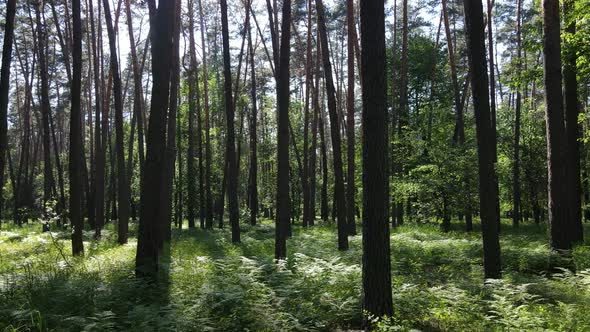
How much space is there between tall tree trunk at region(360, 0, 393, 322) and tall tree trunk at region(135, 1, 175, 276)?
438 centimetres

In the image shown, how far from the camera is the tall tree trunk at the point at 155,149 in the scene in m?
7.84

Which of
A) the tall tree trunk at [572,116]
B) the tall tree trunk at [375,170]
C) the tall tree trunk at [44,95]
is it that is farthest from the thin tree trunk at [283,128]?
the tall tree trunk at [44,95]

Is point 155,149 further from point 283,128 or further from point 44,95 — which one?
point 44,95

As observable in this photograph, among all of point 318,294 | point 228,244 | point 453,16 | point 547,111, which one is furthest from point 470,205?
point 453,16

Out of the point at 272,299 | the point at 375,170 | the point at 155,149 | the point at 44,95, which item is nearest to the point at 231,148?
the point at 155,149

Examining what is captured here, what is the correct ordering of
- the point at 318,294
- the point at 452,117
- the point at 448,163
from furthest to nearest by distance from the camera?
the point at 452,117
the point at 448,163
the point at 318,294

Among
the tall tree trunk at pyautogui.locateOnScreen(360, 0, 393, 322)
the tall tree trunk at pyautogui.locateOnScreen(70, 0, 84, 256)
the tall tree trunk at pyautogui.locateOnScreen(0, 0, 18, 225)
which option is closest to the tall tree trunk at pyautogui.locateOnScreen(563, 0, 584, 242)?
the tall tree trunk at pyautogui.locateOnScreen(360, 0, 393, 322)

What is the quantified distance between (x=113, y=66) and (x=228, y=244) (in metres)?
7.26

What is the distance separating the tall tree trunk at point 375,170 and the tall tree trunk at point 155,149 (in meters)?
4.38

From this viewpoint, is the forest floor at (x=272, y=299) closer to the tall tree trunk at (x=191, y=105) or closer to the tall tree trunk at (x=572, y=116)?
the tall tree trunk at (x=572, y=116)

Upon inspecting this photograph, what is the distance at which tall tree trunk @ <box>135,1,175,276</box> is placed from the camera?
7836mm

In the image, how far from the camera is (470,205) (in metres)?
17.1

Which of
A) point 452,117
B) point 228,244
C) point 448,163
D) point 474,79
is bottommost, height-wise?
point 228,244

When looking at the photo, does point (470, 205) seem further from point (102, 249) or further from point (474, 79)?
point (102, 249)
